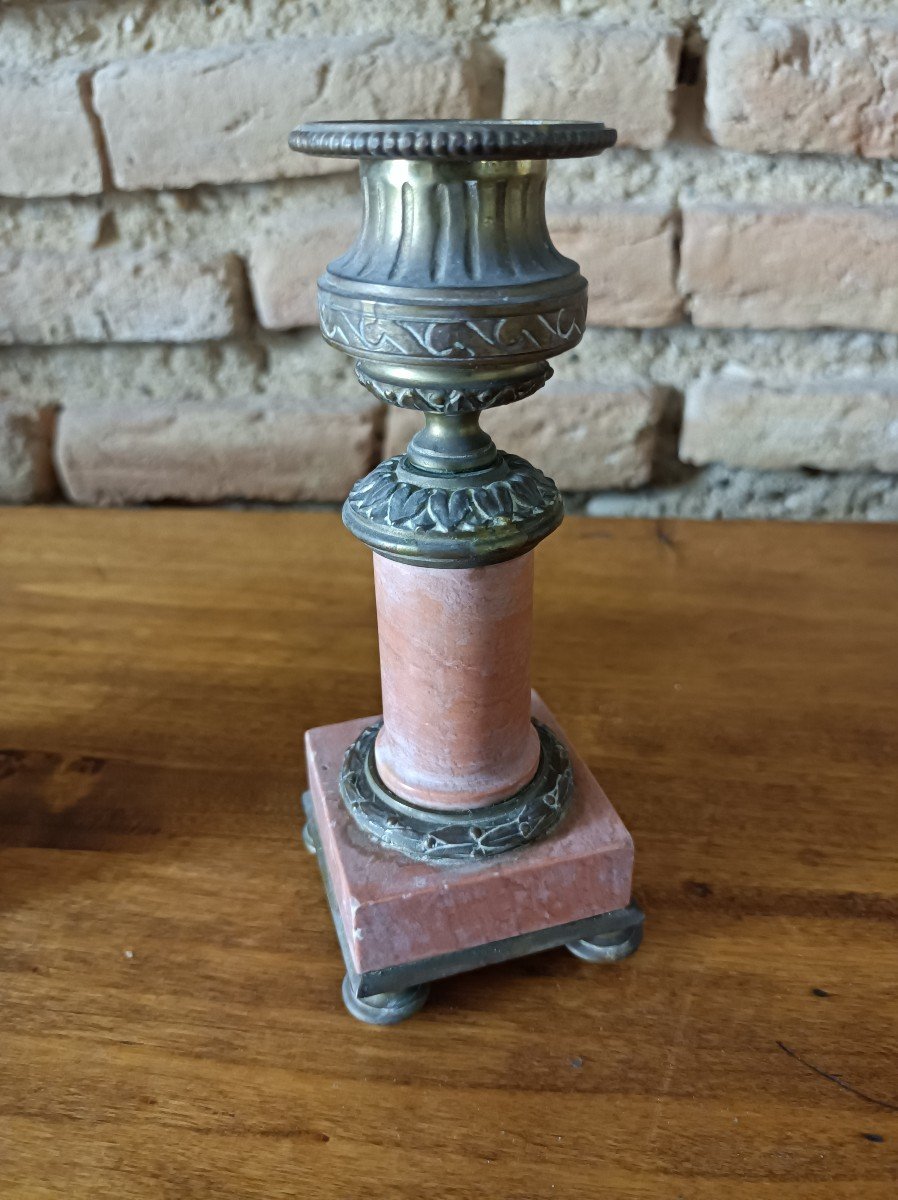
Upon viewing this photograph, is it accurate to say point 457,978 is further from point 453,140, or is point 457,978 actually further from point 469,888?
point 453,140

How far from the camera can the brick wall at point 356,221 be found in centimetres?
→ 82

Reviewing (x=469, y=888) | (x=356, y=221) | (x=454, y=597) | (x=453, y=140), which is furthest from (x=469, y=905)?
(x=356, y=221)

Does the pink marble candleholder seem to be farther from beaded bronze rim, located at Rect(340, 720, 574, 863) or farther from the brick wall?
the brick wall

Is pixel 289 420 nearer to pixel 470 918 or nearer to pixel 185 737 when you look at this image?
pixel 185 737

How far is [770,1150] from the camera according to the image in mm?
416

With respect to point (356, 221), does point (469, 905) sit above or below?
below

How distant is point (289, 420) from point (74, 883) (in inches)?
20.7

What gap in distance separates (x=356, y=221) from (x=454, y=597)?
0.53 meters

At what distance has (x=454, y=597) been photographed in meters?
0.46

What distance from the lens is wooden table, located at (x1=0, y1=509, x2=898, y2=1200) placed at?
0.42 metres

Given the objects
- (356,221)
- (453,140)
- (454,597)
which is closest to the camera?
(453,140)

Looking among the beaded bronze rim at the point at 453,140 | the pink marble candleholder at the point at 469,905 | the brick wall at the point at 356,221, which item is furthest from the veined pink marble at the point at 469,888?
the brick wall at the point at 356,221

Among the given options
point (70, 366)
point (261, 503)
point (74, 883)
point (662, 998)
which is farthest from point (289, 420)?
point (662, 998)

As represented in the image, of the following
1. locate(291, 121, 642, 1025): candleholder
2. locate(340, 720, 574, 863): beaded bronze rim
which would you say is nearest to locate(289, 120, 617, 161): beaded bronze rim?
locate(291, 121, 642, 1025): candleholder
